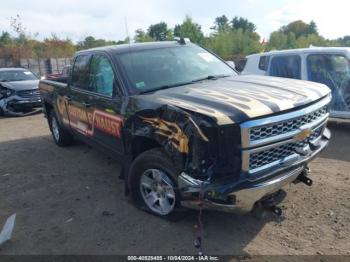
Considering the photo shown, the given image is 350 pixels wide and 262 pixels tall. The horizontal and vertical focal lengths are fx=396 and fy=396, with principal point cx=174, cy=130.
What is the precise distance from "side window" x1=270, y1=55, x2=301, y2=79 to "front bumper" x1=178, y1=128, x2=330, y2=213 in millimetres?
5593

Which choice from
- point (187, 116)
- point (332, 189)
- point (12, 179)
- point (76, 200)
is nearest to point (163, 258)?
point (187, 116)

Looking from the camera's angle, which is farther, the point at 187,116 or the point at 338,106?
the point at 338,106

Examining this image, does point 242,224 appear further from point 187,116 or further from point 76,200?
point 76,200

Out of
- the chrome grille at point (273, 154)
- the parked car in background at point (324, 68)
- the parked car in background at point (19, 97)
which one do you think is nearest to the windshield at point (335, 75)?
the parked car in background at point (324, 68)

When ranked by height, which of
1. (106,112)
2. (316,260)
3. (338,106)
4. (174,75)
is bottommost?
(316,260)

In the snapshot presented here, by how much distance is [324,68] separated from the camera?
330 inches

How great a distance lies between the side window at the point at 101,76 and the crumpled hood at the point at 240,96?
834mm

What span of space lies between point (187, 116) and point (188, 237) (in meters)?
1.30

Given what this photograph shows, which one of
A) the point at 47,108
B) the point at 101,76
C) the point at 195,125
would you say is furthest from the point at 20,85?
the point at 195,125

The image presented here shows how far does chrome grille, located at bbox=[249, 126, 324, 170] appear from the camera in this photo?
3.53 meters

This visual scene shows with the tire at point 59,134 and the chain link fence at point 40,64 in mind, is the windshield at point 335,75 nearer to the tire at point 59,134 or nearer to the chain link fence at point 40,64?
the tire at point 59,134

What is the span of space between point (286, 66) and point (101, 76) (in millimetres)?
5263

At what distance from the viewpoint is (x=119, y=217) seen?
4559mm

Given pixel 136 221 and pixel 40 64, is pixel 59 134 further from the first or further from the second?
pixel 40 64
